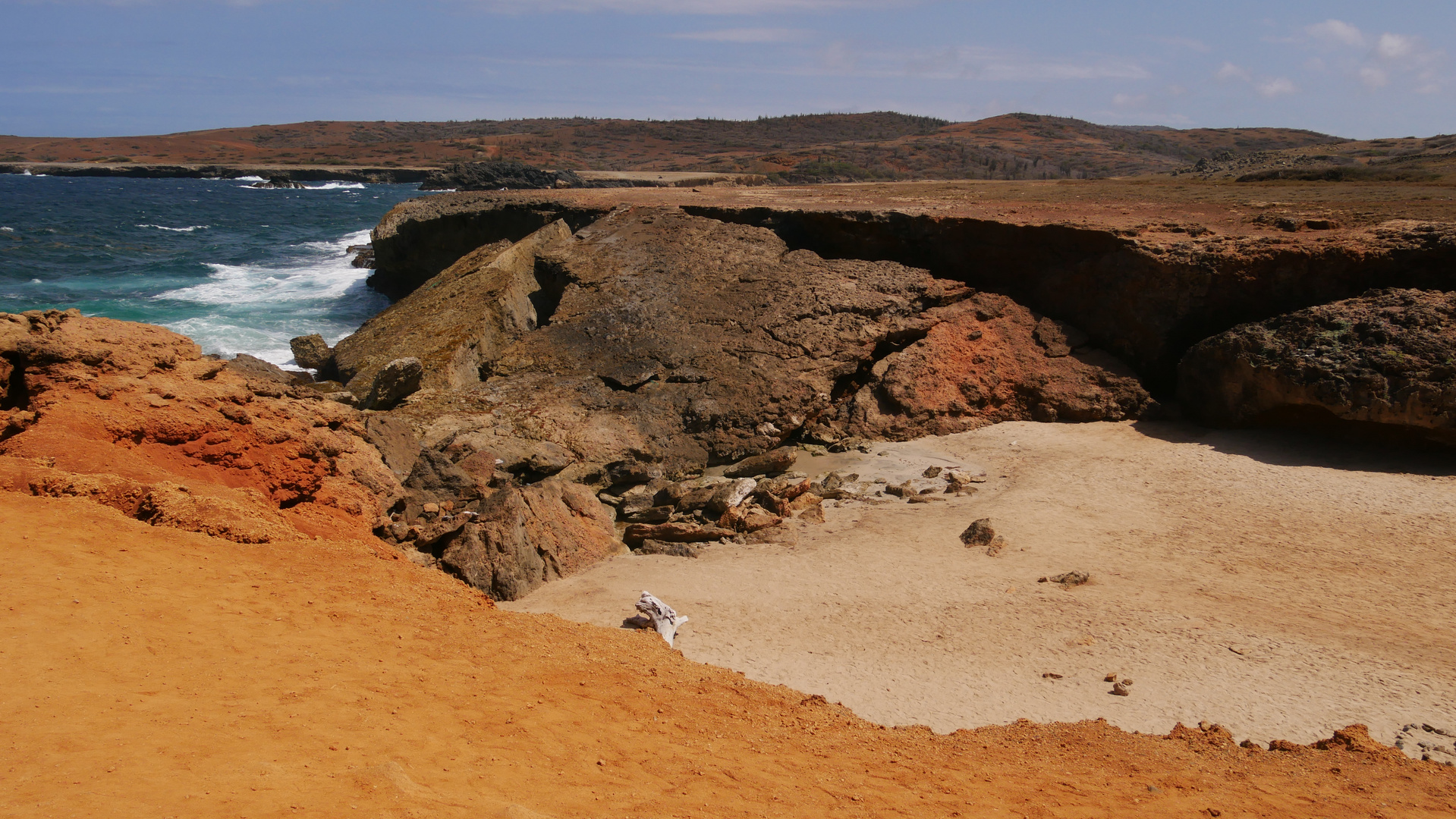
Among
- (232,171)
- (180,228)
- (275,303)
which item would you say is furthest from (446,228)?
(232,171)

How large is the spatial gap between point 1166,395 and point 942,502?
469cm

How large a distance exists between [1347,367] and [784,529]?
6581 mm

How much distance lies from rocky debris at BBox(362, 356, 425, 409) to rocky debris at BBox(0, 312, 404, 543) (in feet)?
9.11

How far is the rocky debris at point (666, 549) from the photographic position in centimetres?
850

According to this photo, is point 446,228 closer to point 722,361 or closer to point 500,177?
point 722,361

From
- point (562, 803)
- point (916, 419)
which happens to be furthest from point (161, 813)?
point (916, 419)

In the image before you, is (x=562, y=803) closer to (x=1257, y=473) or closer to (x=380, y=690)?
(x=380, y=690)

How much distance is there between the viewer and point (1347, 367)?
9758mm

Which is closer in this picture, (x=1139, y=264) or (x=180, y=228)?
(x=1139, y=264)

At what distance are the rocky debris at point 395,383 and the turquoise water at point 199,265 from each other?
5.75 meters

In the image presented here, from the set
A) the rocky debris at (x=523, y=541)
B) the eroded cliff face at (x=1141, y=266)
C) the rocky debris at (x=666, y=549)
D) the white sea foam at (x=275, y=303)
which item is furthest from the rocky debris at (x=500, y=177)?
the rocky debris at (x=666, y=549)

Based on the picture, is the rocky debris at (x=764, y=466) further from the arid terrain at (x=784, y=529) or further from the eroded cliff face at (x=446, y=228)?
the eroded cliff face at (x=446, y=228)

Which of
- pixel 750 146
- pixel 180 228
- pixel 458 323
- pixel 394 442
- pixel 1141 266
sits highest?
pixel 750 146

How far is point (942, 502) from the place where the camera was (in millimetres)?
9516
